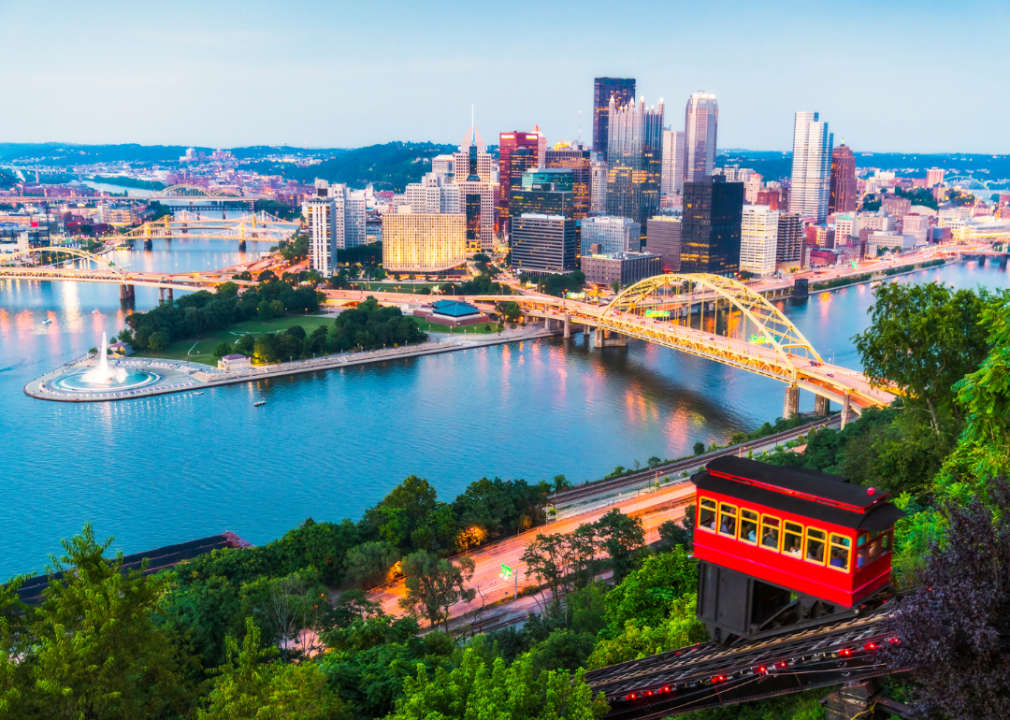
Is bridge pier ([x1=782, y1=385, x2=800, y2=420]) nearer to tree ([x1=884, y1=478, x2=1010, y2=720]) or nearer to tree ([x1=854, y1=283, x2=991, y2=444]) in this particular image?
tree ([x1=854, y1=283, x2=991, y2=444])

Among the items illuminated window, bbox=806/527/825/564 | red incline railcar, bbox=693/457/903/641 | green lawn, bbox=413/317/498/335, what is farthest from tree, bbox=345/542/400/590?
green lawn, bbox=413/317/498/335

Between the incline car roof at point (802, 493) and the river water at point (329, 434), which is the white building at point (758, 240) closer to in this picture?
the river water at point (329, 434)

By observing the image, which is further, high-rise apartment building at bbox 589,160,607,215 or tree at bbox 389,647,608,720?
high-rise apartment building at bbox 589,160,607,215

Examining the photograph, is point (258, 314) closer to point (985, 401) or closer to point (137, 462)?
point (137, 462)

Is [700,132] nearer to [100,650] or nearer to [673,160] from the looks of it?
[673,160]

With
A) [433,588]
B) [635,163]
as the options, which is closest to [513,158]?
[635,163]

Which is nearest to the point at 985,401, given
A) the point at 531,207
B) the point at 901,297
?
the point at 901,297

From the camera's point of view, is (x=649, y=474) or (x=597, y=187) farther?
(x=597, y=187)
